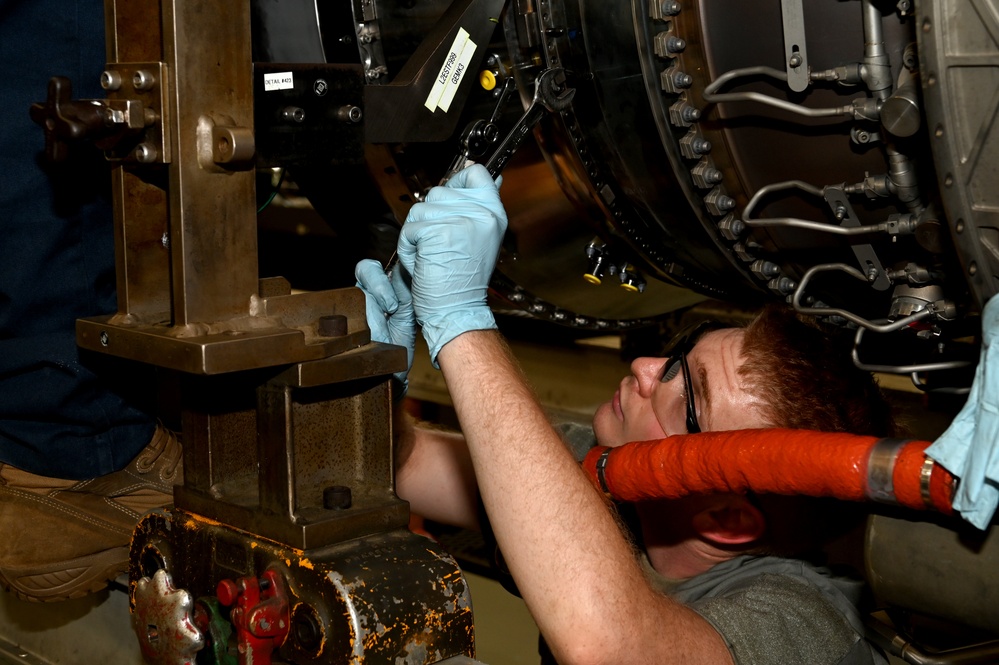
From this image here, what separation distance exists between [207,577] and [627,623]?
0.47 m

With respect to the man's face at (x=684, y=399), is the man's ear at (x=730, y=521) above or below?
below

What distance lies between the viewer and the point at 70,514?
1507 mm

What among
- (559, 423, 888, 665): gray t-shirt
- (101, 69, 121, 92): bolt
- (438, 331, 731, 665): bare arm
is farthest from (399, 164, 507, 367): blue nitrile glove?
(101, 69, 121, 92): bolt

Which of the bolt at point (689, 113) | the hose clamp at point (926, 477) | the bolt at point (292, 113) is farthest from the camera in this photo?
the bolt at point (689, 113)

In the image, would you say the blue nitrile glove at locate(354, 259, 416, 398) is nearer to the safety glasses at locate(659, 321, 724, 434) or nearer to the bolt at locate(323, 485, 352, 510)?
the bolt at locate(323, 485, 352, 510)

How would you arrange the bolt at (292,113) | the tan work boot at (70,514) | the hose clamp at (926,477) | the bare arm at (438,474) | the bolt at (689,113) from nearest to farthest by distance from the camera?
1. the hose clamp at (926,477)
2. the bolt at (292,113)
3. the bolt at (689,113)
4. the tan work boot at (70,514)
5. the bare arm at (438,474)

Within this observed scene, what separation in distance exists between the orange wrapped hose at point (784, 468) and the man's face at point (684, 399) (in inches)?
10.8

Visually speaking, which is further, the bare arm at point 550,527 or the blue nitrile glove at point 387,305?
the blue nitrile glove at point 387,305

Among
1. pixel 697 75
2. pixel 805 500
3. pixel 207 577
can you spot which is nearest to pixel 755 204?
pixel 697 75

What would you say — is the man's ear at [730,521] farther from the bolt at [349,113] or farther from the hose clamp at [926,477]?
the bolt at [349,113]

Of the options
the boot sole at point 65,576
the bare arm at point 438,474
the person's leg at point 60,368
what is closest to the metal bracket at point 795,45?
the person's leg at point 60,368

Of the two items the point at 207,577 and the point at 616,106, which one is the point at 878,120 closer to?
the point at 616,106

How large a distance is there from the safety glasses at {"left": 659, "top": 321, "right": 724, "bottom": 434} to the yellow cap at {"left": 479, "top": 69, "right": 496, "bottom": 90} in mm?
522

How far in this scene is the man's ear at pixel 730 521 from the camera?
1559mm
